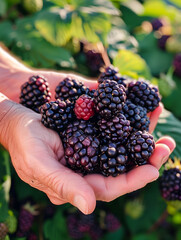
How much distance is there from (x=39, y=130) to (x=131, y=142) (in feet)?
1.68

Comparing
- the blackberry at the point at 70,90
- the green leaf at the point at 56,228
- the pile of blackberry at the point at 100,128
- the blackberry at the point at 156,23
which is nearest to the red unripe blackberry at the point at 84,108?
the pile of blackberry at the point at 100,128

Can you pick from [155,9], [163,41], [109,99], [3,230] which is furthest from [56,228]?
[155,9]

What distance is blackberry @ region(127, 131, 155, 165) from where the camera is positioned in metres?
1.43

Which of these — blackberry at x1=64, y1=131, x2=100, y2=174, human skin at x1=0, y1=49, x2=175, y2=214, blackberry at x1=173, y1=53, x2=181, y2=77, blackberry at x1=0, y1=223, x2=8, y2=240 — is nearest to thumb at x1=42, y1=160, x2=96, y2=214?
human skin at x1=0, y1=49, x2=175, y2=214

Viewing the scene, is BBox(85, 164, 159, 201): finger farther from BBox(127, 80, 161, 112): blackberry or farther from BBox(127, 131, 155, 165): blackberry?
BBox(127, 80, 161, 112): blackberry

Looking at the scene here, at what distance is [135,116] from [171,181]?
0.55 metres

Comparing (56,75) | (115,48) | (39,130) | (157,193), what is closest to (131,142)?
(39,130)

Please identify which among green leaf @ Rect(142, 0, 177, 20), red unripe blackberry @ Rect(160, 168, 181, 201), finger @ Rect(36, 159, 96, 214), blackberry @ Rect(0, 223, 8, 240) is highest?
green leaf @ Rect(142, 0, 177, 20)

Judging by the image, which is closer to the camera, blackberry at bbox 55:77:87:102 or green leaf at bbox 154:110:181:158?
blackberry at bbox 55:77:87:102

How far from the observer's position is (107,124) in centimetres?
152

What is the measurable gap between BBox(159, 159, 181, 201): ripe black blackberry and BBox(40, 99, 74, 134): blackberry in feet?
2.57

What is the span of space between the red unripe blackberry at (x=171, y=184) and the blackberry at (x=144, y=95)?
0.45m

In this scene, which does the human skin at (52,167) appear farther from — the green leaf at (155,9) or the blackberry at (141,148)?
the green leaf at (155,9)

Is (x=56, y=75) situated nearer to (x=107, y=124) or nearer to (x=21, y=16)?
(x=107, y=124)
